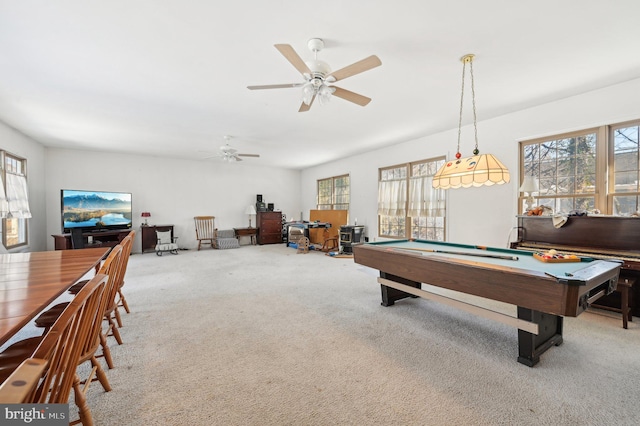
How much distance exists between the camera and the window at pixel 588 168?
315cm

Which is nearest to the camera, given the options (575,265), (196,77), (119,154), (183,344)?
(575,265)

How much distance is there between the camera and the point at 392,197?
20.4ft

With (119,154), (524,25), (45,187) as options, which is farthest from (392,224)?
(45,187)

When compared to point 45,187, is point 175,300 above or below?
below

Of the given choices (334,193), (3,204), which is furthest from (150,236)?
(334,193)

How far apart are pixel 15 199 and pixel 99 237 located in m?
1.74

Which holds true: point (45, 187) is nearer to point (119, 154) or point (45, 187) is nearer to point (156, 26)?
point (119, 154)

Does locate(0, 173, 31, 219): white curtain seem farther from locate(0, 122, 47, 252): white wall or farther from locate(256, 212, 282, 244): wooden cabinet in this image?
locate(256, 212, 282, 244): wooden cabinet

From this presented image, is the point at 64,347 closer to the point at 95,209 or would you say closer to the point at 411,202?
the point at 411,202

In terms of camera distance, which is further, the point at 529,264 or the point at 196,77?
the point at 196,77

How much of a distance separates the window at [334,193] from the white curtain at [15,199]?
6733mm

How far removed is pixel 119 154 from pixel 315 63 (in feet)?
22.9

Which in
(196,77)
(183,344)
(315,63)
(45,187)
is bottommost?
(183,344)

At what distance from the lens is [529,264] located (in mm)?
2162
